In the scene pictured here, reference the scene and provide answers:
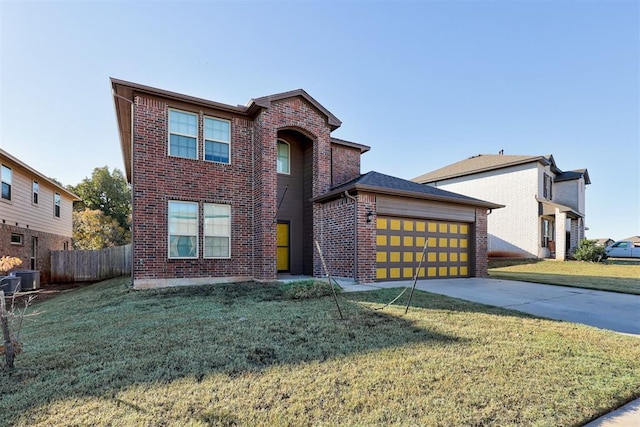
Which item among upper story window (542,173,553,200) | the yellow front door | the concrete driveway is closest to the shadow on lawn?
the concrete driveway

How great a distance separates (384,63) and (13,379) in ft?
46.6

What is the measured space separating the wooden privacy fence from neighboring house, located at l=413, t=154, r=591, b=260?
23.4 metres

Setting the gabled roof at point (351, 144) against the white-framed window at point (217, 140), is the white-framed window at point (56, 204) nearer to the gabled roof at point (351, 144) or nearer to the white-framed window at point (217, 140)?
the white-framed window at point (217, 140)

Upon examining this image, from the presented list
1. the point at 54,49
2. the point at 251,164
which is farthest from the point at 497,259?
the point at 54,49

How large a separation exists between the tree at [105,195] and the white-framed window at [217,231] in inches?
1054

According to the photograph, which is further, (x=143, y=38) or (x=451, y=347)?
(x=143, y=38)

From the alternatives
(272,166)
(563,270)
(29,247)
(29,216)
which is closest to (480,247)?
(563,270)

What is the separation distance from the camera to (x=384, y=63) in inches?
521

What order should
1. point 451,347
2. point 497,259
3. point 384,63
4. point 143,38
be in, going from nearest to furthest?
point 451,347 → point 143,38 → point 384,63 → point 497,259

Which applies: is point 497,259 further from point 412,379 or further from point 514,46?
point 412,379

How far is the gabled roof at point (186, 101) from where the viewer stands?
9281 millimetres

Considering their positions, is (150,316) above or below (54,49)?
below

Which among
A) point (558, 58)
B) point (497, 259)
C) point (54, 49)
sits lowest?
point (497, 259)

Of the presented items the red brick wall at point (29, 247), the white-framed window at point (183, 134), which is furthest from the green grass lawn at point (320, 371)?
the red brick wall at point (29, 247)
